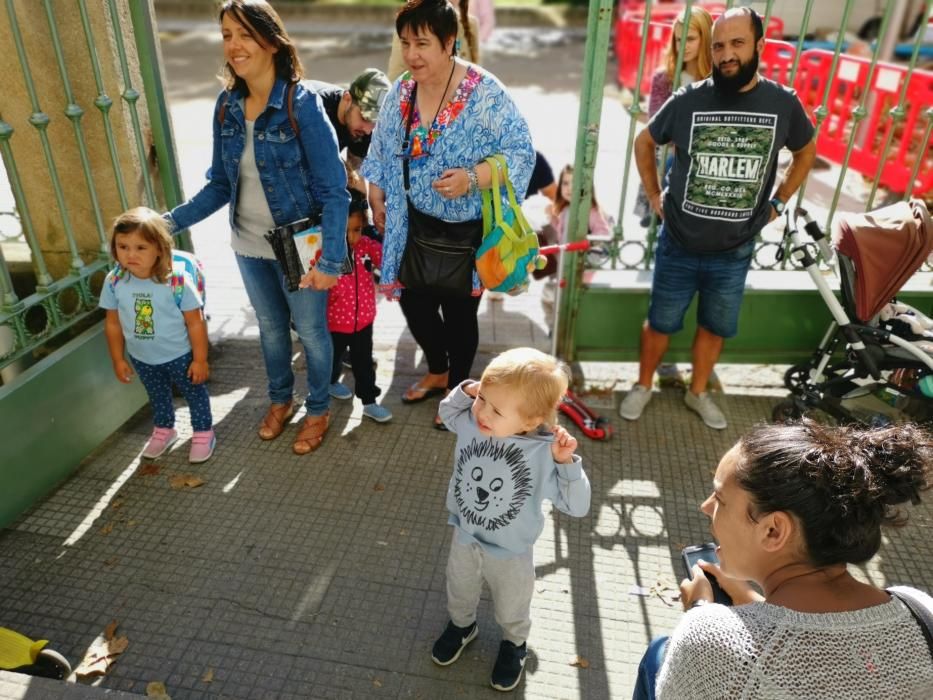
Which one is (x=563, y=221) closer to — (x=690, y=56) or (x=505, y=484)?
(x=690, y=56)

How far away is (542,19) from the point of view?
68.7ft

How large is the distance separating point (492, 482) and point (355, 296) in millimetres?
1822

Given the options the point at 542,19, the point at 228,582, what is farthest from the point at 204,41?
the point at 228,582

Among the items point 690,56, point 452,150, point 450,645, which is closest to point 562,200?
point 690,56

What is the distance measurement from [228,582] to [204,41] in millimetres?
18179

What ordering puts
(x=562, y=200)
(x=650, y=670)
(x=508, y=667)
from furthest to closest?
(x=562, y=200) → (x=508, y=667) → (x=650, y=670)

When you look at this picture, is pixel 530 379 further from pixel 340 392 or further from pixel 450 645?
pixel 340 392

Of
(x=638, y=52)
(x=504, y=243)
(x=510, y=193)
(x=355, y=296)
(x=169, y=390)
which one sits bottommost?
(x=169, y=390)

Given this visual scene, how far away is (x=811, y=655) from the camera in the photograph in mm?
1356

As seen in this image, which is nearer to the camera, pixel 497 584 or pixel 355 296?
pixel 497 584

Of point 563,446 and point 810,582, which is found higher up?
point 810,582

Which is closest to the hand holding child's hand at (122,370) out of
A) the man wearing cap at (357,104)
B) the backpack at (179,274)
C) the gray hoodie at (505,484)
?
the backpack at (179,274)

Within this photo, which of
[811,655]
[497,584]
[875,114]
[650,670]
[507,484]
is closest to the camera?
[811,655]

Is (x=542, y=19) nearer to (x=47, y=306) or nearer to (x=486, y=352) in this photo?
(x=486, y=352)
